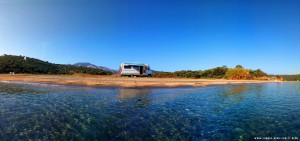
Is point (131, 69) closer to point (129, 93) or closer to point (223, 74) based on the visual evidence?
point (223, 74)

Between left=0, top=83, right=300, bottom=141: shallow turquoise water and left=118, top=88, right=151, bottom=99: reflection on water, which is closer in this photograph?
left=0, top=83, right=300, bottom=141: shallow turquoise water

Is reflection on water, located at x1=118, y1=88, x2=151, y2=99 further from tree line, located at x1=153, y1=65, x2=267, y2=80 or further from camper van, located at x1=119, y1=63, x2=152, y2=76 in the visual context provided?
tree line, located at x1=153, y1=65, x2=267, y2=80

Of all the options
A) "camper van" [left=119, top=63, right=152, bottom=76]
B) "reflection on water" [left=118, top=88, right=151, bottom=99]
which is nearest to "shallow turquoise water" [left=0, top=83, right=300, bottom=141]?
"reflection on water" [left=118, top=88, right=151, bottom=99]

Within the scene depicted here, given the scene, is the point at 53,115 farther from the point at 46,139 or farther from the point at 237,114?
the point at 237,114

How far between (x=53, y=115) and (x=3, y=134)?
3.50 metres

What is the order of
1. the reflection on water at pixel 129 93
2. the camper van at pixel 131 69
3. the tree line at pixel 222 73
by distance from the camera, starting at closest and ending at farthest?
the reflection on water at pixel 129 93, the camper van at pixel 131 69, the tree line at pixel 222 73

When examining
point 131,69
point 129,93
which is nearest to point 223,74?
point 131,69

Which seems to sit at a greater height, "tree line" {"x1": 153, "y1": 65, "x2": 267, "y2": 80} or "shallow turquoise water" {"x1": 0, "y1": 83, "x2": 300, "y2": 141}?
"tree line" {"x1": 153, "y1": 65, "x2": 267, "y2": 80}

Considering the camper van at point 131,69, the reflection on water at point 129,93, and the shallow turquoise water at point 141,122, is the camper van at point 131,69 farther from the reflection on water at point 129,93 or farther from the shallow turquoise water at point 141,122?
the shallow turquoise water at point 141,122

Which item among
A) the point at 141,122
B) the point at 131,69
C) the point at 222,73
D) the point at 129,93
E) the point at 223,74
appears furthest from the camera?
the point at 222,73

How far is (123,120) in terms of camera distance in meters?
11.4

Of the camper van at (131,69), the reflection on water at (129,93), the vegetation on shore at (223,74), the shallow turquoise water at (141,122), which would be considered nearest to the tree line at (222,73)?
the vegetation on shore at (223,74)

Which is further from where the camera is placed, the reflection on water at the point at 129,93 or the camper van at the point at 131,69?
the camper van at the point at 131,69

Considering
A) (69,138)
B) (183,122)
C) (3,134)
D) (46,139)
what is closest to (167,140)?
(183,122)
